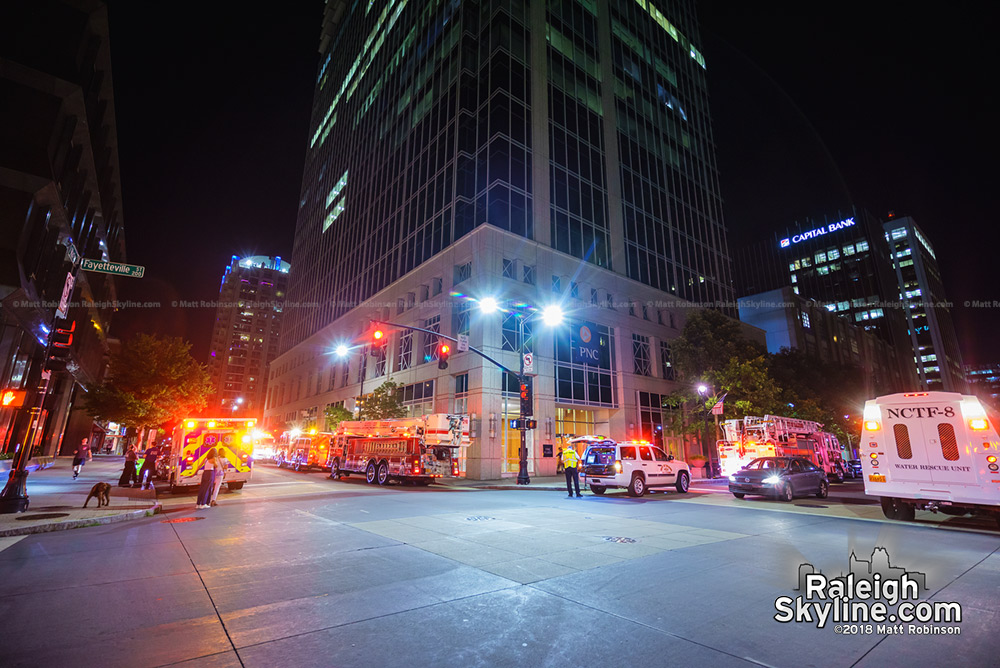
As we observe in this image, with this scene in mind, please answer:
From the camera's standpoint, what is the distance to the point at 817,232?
10844 cm

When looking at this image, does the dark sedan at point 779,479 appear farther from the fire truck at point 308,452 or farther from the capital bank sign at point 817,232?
the capital bank sign at point 817,232

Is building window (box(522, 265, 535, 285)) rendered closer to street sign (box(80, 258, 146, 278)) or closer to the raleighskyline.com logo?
street sign (box(80, 258, 146, 278))

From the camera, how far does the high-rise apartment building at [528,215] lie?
32.8 meters

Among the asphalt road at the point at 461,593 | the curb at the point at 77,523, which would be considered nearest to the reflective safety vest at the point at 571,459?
the asphalt road at the point at 461,593

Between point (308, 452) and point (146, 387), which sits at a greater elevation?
point (146, 387)

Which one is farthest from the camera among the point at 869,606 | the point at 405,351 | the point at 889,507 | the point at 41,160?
the point at 405,351

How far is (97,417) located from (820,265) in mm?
132570

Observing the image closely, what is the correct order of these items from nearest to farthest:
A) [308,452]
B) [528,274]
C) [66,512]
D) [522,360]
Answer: [66,512], [522,360], [308,452], [528,274]

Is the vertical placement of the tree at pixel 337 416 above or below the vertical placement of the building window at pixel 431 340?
below

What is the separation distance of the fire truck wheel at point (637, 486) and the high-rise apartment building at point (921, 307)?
134741 millimetres

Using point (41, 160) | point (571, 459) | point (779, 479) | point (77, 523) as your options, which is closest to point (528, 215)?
point (571, 459)

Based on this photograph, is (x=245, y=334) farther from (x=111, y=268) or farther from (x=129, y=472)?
(x=111, y=268)

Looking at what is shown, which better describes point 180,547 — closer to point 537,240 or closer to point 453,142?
point 537,240

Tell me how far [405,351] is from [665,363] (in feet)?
82.2
